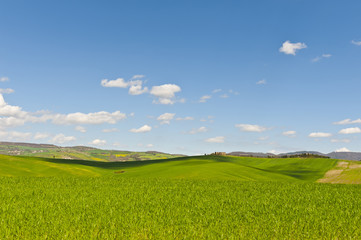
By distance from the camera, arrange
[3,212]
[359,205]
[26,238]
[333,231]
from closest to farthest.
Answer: [26,238]
[333,231]
[3,212]
[359,205]

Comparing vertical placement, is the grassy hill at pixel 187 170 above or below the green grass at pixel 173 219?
below

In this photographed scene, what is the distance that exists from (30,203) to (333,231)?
1625cm

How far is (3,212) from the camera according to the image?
14938 millimetres

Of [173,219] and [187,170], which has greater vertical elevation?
[173,219]

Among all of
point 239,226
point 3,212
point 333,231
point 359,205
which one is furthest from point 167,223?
point 359,205

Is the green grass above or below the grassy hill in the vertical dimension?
above

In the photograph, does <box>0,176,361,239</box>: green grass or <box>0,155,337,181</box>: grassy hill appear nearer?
<box>0,176,361,239</box>: green grass

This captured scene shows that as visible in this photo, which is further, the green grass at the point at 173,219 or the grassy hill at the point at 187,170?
the grassy hill at the point at 187,170

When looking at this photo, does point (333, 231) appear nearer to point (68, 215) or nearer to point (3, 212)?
point (68, 215)

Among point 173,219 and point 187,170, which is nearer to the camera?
point 173,219

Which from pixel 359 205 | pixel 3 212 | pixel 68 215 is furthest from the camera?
pixel 359 205

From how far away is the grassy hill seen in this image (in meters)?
54.8

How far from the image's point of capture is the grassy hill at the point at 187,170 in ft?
180

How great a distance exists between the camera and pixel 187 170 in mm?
58812
